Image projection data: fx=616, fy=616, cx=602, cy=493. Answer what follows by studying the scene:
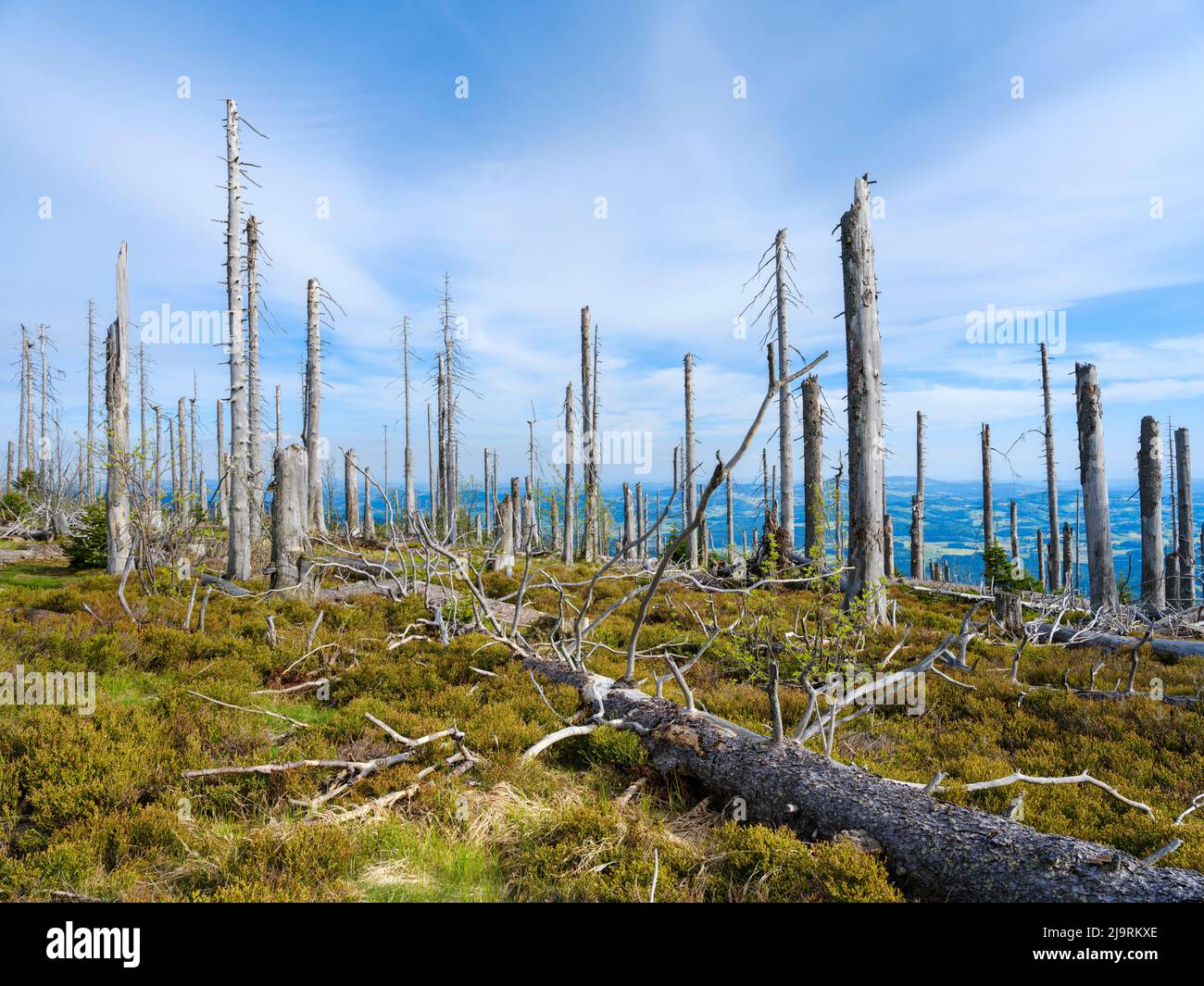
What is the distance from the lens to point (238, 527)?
14953mm

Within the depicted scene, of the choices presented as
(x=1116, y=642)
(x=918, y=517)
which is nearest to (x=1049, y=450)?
(x=918, y=517)

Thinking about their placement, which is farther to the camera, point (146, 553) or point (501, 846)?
point (146, 553)

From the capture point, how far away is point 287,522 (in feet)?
39.8

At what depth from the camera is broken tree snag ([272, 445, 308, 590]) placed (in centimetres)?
1201

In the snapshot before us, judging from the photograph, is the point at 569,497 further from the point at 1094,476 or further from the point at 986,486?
the point at 986,486

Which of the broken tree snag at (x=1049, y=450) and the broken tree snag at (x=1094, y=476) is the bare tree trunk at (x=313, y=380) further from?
the broken tree snag at (x=1049, y=450)

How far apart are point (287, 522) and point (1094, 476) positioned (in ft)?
58.0

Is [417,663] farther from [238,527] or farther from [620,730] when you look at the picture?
[238,527]

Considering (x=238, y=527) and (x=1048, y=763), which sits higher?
(x=238, y=527)

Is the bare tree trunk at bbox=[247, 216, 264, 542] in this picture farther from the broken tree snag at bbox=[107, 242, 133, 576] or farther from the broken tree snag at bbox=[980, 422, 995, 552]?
the broken tree snag at bbox=[980, 422, 995, 552]

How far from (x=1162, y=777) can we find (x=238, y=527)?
661 inches

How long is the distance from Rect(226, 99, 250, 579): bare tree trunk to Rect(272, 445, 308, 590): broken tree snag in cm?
309
